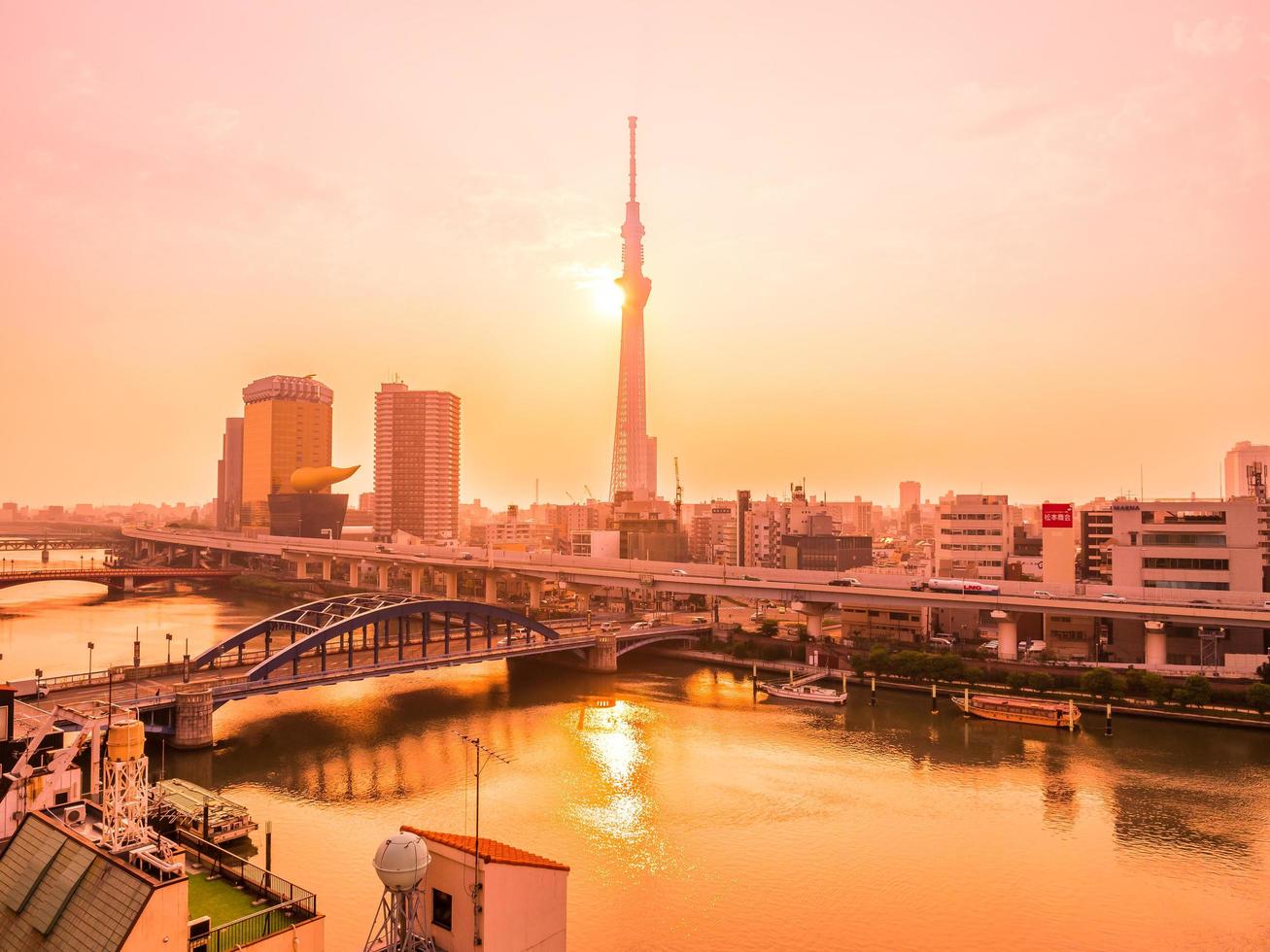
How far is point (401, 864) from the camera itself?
12531 mm

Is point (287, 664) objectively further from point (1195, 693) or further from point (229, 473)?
point (229, 473)

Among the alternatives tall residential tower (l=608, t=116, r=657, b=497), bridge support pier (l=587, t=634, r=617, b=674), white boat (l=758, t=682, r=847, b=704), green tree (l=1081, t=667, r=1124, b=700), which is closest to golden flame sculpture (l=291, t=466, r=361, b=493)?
tall residential tower (l=608, t=116, r=657, b=497)

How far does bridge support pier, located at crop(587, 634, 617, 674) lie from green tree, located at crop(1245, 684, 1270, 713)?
30.0 meters

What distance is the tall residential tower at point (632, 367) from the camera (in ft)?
549

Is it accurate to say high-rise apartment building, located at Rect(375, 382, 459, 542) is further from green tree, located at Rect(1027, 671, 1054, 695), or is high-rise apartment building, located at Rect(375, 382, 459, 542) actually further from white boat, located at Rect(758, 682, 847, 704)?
green tree, located at Rect(1027, 671, 1054, 695)

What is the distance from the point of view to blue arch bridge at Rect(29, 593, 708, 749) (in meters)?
30.3

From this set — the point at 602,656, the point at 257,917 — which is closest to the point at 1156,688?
the point at 602,656

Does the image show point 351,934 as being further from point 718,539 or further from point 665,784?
point 718,539

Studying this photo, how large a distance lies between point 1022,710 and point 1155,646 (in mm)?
10849

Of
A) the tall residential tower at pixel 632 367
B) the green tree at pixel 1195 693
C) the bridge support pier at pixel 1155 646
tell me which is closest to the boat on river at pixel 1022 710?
the green tree at pixel 1195 693

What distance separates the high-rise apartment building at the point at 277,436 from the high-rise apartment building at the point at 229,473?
24362 mm

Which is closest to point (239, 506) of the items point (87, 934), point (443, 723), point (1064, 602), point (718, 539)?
point (718, 539)

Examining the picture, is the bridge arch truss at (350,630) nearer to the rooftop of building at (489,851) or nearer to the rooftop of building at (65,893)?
the rooftop of building at (65,893)

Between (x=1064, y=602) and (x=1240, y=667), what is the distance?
791cm
